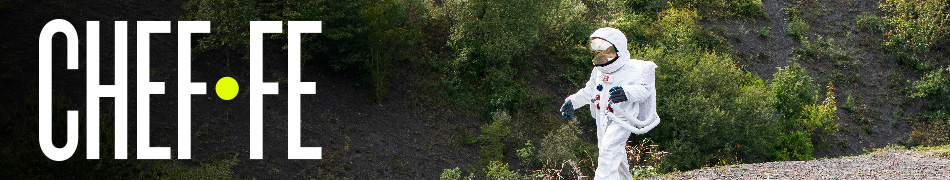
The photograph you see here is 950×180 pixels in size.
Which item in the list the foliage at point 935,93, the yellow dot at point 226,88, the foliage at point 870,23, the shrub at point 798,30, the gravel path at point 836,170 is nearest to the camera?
the gravel path at point 836,170

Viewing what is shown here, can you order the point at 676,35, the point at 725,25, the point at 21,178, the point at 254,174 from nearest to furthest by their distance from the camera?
the point at 21,178 < the point at 254,174 < the point at 676,35 < the point at 725,25

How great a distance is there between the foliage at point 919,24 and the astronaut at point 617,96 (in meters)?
29.7

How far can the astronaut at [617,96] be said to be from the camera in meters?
9.16

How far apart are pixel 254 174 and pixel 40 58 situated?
5530mm

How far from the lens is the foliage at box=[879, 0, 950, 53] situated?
113 feet

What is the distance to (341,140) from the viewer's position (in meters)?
22.0

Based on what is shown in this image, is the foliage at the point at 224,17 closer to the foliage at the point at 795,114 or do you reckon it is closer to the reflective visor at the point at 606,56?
the reflective visor at the point at 606,56

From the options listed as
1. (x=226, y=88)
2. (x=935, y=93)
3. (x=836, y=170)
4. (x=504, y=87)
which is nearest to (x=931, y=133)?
(x=935, y=93)

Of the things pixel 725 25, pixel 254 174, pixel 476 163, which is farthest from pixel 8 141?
pixel 725 25

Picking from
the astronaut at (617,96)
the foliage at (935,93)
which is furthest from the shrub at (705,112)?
the astronaut at (617,96)

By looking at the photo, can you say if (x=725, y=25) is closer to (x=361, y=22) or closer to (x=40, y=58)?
(x=361, y=22)

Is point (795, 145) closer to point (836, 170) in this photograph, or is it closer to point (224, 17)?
point (836, 170)

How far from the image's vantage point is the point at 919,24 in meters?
34.8

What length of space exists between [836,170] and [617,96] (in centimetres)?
591
